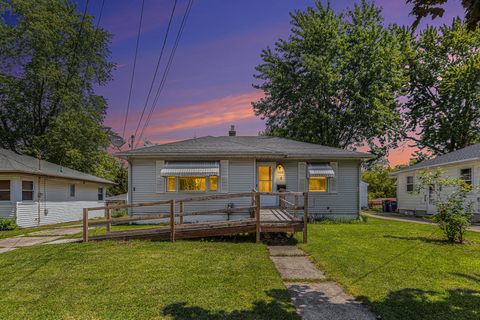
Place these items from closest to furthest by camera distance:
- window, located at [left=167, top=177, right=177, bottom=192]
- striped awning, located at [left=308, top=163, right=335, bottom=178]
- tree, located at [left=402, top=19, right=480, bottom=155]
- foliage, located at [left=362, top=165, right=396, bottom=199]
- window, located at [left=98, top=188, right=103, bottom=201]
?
1. window, located at [left=167, top=177, right=177, bottom=192]
2. striped awning, located at [left=308, top=163, right=335, bottom=178]
3. window, located at [left=98, top=188, right=103, bottom=201]
4. tree, located at [left=402, top=19, right=480, bottom=155]
5. foliage, located at [left=362, top=165, right=396, bottom=199]

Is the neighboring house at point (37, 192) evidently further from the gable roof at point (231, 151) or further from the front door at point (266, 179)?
the front door at point (266, 179)

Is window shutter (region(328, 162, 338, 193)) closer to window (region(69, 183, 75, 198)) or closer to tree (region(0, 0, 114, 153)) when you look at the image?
window (region(69, 183, 75, 198))

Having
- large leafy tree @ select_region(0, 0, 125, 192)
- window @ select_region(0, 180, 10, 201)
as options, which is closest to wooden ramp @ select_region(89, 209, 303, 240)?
window @ select_region(0, 180, 10, 201)

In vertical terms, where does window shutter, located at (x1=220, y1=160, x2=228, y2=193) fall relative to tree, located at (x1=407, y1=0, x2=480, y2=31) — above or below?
below

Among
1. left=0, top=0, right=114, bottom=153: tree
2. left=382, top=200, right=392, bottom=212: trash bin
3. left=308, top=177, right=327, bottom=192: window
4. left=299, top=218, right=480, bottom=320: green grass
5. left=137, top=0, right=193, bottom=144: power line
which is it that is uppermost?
left=0, top=0, right=114, bottom=153: tree

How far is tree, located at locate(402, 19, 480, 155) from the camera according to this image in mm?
23562

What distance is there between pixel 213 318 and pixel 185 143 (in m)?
11.2

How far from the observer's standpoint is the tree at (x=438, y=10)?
237 cm

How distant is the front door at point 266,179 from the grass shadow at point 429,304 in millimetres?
9104

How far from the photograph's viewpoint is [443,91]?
24.5 metres

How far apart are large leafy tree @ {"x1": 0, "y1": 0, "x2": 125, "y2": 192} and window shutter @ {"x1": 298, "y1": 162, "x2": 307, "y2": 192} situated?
64.5 feet

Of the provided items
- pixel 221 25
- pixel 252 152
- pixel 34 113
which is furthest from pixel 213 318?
pixel 34 113

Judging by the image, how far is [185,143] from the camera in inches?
546

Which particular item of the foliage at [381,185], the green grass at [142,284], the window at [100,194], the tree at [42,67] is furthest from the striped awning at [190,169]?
the foliage at [381,185]
